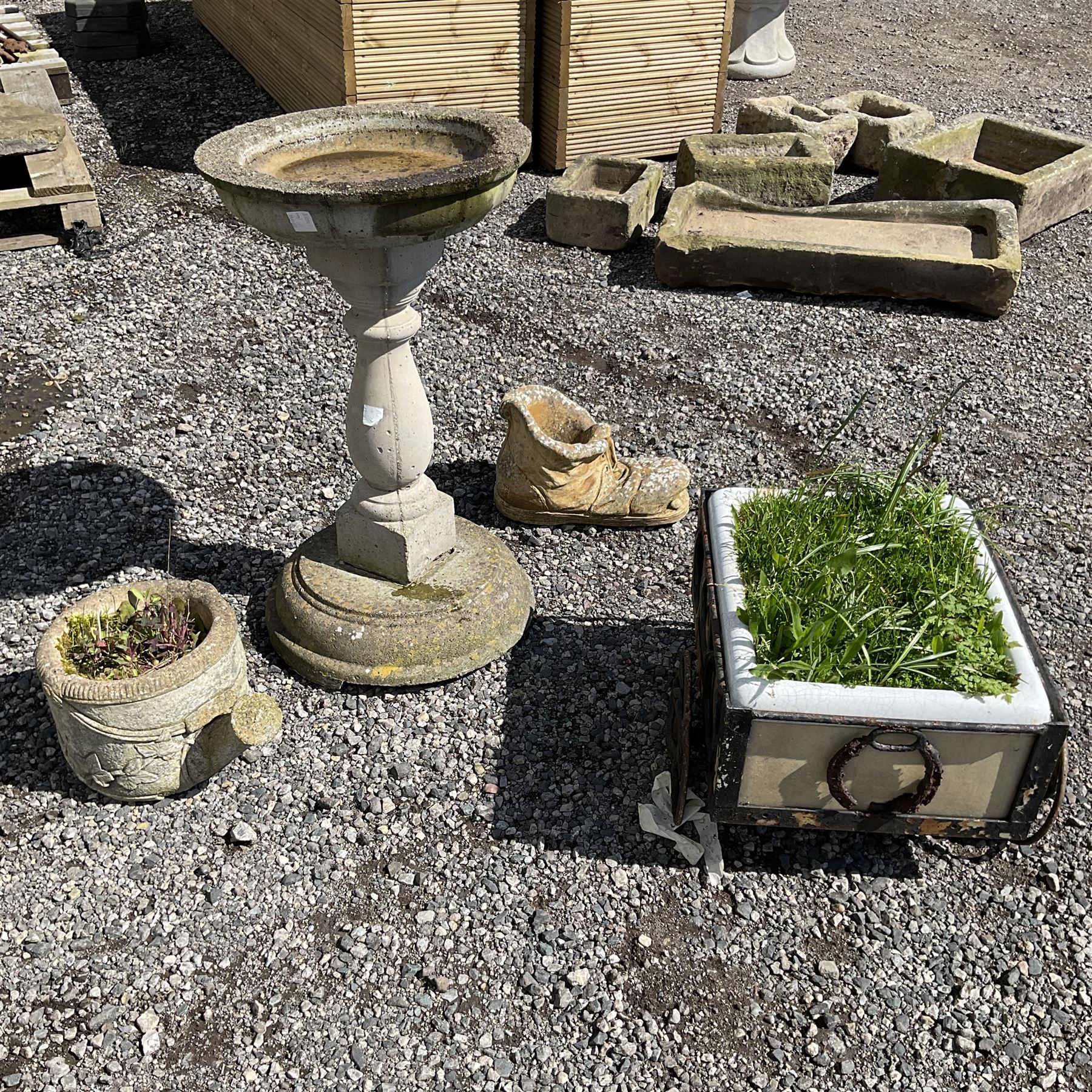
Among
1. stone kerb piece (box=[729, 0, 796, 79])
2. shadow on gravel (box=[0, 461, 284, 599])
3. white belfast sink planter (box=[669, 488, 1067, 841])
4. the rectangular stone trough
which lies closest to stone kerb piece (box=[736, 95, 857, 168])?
the rectangular stone trough

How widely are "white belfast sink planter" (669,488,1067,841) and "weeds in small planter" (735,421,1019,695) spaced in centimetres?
8

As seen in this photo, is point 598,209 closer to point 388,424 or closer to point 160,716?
point 388,424

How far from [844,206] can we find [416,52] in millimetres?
3490

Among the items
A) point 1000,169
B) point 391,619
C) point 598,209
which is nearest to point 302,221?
point 391,619

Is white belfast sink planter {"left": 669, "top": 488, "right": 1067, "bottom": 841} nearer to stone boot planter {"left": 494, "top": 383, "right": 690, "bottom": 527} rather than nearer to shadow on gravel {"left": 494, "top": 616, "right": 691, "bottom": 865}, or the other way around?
shadow on gravel {"left": 494, "top": 616, "right": 691, "bottom": 865}

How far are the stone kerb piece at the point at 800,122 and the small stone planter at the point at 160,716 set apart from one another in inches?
286

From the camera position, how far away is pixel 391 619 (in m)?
4.23

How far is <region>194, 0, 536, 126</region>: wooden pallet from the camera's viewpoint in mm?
8031

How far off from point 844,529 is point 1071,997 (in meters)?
1.66

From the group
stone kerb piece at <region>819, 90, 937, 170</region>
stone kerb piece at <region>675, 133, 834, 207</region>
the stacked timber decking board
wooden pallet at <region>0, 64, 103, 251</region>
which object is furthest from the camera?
stone kerb piece at <region>819, 90, 937, 170</region>

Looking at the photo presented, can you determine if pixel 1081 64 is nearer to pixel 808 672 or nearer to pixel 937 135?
pixel 937 135

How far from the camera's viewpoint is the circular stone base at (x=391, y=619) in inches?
165

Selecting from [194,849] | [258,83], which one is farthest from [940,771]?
[258,83]

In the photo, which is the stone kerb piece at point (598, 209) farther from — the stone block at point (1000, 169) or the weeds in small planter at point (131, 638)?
the weeds in small planter at point (131, 638)
